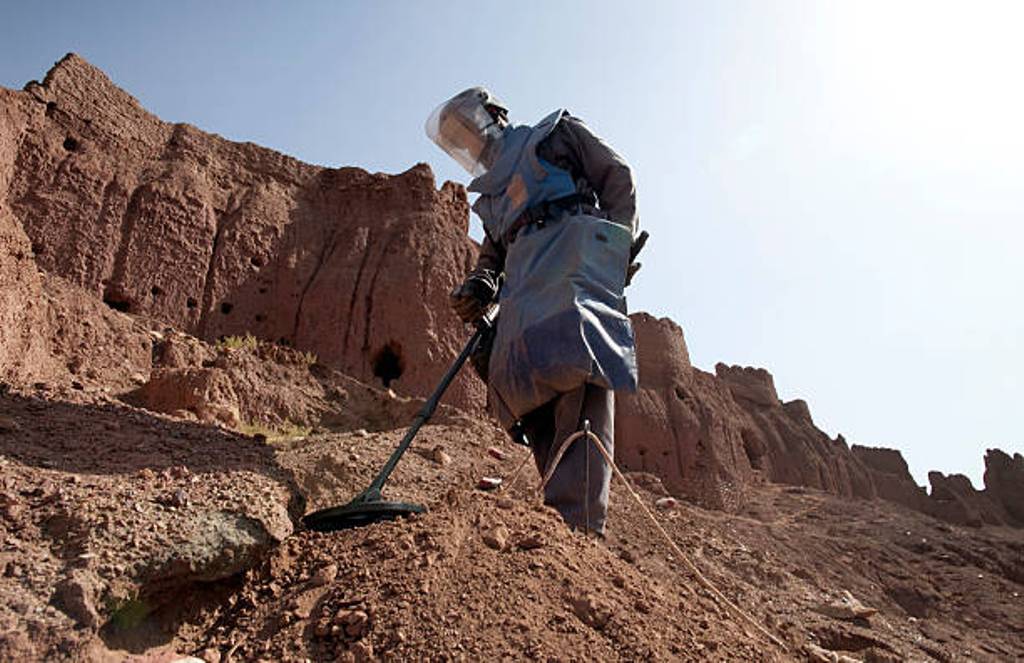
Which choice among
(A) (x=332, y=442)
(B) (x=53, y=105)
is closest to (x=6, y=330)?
(A) (x=332, y=442)

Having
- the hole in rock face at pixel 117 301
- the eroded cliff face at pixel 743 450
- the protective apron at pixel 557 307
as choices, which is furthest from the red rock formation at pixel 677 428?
the protective apron at pixel 557 307

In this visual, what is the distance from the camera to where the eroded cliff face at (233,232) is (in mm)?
9234

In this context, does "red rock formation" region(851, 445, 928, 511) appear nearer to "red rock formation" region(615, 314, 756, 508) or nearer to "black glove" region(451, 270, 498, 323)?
"red rock formation" region(615, 314, 756, 508)

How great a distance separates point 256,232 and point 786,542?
9274 mm

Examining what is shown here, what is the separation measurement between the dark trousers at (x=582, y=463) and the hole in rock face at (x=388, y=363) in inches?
314

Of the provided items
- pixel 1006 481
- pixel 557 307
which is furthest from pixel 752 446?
pixel 557 307

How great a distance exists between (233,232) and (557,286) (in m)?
9.41

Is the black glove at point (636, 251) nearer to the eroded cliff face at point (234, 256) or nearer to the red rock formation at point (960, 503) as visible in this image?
the eroded cliff face at point (234, 256)

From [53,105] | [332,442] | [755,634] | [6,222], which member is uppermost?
[53,105]

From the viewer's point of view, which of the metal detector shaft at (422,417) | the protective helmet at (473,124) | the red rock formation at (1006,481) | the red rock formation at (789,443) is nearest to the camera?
the metal detector shaft at (422,417)

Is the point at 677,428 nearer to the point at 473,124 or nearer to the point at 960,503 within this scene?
the point at 960,503

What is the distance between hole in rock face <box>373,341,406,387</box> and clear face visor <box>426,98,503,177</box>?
685cm

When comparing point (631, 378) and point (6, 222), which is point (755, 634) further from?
point (6, 222)

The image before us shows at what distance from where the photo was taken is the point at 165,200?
1023cm
